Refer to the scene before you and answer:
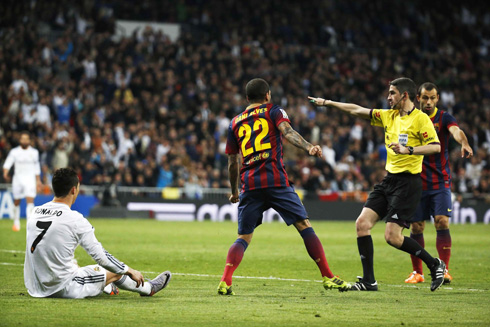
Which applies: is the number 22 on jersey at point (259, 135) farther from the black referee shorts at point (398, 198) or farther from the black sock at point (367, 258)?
the black sock at point (367, 258)

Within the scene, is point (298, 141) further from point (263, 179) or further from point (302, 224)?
point (302, 224)

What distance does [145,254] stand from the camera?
14734 millimetres

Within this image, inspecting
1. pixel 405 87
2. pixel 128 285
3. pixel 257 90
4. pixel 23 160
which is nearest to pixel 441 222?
pixel 405 87

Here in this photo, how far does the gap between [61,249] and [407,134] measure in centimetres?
432

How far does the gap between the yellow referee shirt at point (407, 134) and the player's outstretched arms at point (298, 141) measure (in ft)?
4.76

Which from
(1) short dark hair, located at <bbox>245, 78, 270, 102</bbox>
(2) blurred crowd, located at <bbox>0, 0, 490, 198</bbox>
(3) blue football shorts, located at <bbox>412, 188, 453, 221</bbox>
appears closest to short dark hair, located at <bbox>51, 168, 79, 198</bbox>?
(1) short dark hair, located at <bbox>245, 78, 270, 102</bbox>

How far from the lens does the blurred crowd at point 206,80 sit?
1094 inches

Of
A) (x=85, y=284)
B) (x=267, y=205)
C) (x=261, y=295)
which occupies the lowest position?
(x=261, y=295)

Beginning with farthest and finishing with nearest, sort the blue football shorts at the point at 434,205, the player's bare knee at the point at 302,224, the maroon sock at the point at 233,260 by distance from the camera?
the blue football shorts at the point at 434,205, the player's bare knee at the point at 302,224, the maroon sock at the point at 233,260

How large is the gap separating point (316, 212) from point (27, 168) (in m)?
12.5

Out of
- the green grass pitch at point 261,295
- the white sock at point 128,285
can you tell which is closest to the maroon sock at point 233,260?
the green grass pitch at point 261,295

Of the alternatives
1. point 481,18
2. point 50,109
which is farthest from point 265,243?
point 481,18

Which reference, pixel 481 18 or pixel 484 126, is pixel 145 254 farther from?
pixel 481 18

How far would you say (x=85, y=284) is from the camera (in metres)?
8.10
